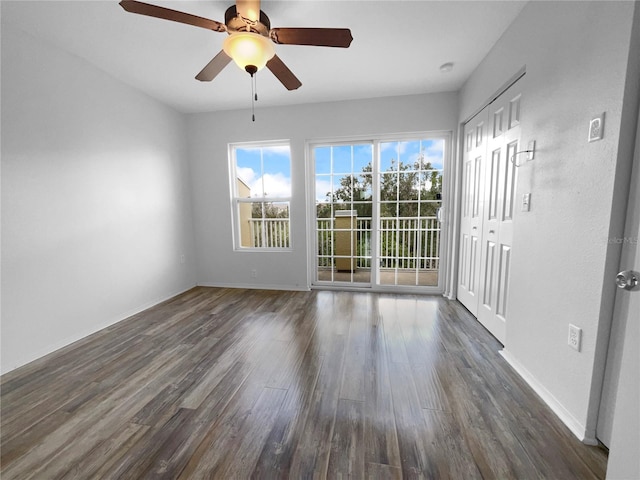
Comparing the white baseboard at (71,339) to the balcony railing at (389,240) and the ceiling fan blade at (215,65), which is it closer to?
the balcony railing at (389,240)

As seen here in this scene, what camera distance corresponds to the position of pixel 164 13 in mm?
1464

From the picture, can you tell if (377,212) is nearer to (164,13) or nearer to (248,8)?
(248,8)

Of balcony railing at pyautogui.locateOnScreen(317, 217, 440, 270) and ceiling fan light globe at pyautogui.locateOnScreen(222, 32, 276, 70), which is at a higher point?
ceiling fan light globe at pyautogui.locateOnScreen(222, 32, 276, 70)

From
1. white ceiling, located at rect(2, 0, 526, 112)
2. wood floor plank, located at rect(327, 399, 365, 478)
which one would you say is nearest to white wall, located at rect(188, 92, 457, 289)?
white ceiling, located at rect(2, 0, 526, 112)

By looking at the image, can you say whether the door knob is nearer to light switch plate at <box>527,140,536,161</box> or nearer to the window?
light switch plate at <box>527,140,536,161</box>

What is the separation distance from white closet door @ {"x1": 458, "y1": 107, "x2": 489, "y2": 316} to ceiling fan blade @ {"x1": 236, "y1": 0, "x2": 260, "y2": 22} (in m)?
2.21

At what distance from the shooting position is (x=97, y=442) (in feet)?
4.31

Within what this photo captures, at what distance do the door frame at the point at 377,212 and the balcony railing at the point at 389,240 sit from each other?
0.30ft

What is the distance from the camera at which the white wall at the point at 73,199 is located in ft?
6.44

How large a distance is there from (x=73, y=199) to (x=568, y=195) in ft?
12.3

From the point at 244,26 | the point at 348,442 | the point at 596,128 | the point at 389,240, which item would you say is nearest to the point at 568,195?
the point at 596,128

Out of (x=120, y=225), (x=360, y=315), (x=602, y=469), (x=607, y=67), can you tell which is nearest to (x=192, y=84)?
(x=120, y=225)

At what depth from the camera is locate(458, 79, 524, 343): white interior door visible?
2111 mm

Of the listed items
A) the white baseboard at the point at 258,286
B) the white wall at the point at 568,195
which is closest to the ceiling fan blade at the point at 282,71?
the white wall at the point at 568,195
